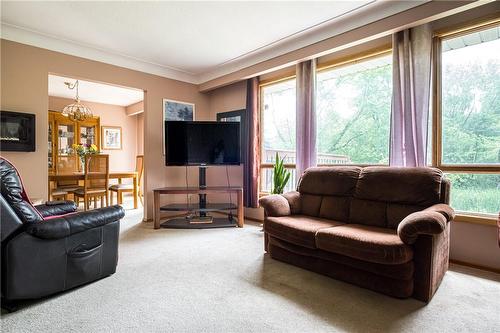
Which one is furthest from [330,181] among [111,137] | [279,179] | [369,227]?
[111,137]

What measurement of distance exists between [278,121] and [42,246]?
3393 mm

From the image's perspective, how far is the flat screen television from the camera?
4.24m

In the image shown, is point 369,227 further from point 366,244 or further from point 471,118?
point 471,118

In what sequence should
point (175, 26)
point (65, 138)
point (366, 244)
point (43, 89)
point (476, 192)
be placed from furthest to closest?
1. point (65, 138)
2. point (43, 89)
3. point (175, 26)
4. point (476, 192)
5. point (366, 244)

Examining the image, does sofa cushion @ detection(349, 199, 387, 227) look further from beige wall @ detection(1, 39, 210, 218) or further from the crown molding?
the crown molding

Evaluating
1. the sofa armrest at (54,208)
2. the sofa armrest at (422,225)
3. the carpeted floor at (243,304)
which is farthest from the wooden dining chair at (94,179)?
the sofa armrest at (422,225)

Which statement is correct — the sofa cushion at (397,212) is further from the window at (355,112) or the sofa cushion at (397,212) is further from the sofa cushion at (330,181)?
the window at (355,112)

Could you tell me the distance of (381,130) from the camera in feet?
10.3

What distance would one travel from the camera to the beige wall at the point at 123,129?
713 cm

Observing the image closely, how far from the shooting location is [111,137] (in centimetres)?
734

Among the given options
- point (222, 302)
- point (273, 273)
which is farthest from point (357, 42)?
point (222, 302)

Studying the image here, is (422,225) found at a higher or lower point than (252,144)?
lower

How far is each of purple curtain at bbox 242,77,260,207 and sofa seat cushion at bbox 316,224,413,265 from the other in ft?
7.07

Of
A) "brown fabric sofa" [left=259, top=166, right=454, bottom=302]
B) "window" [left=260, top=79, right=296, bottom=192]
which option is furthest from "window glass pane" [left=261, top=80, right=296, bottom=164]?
"brown fabric sofa" [left=259, top=166, right=454, bottom=302]
